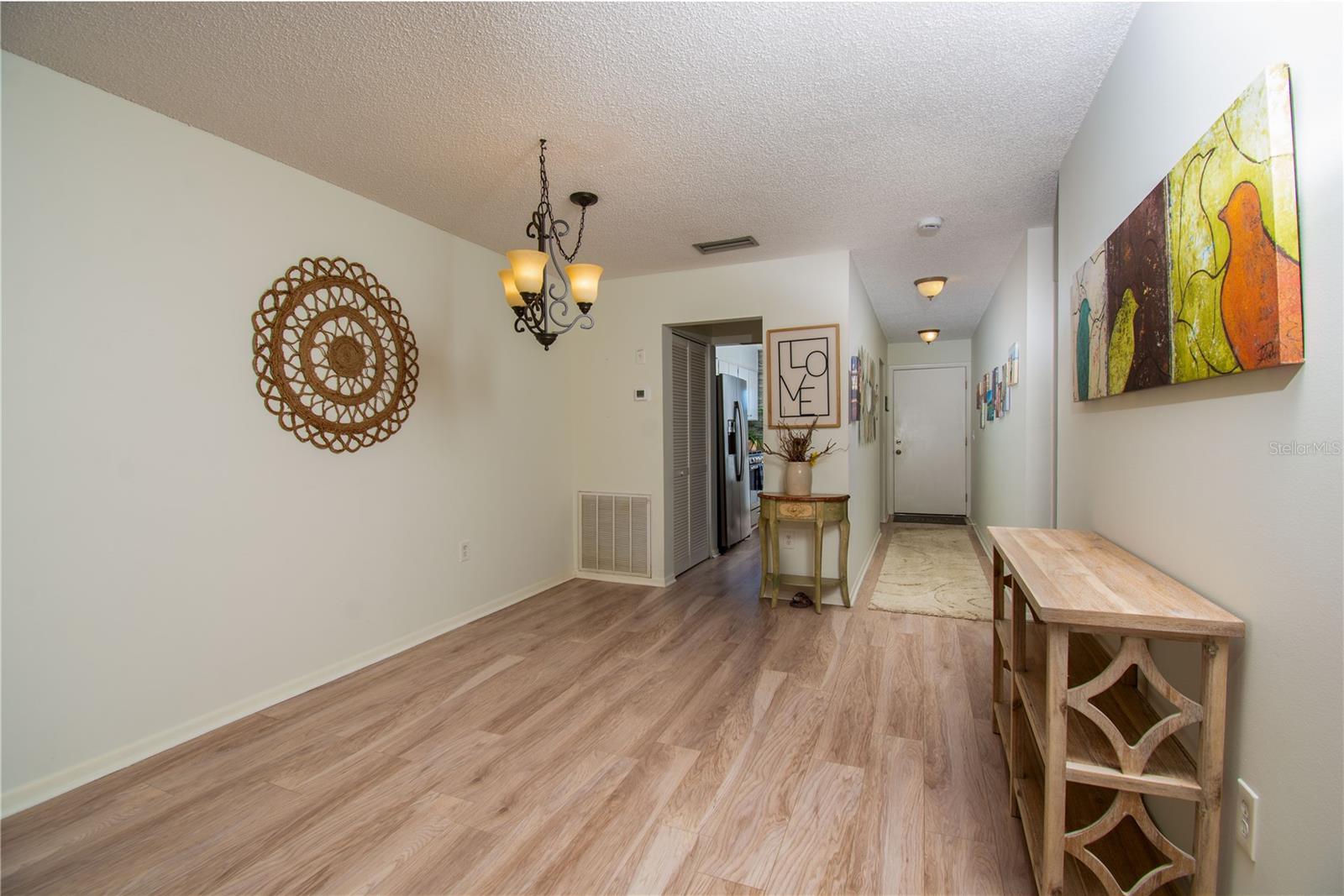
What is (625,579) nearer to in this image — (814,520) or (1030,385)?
(814,520)

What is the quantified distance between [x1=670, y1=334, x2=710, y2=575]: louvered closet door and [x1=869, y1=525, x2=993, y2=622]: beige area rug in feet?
4.84

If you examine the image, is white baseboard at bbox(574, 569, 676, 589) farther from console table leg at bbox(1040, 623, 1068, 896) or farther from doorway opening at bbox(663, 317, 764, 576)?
console table leg at bbox(1040, 623, 1068, 896)

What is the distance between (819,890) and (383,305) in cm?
299

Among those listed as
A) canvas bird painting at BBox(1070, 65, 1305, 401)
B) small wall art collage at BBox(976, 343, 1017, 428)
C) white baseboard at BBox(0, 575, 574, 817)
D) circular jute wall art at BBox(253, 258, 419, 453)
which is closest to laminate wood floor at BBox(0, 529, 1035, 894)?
white baseboard at BBox(0, 575, 574, 817)

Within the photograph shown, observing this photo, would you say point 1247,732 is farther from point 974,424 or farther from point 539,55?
point 974,424

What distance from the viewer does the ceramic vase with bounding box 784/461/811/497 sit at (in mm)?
3691


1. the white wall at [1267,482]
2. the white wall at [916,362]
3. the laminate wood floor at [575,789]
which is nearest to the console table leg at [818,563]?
the laminate wood floor at [575,789]

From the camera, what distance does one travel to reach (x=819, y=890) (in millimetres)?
1396

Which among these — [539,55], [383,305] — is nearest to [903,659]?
[539,55]

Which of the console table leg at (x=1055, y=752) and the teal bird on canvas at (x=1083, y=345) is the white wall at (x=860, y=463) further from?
the console table leg at (x=1055, y=752)

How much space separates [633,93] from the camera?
2.01m

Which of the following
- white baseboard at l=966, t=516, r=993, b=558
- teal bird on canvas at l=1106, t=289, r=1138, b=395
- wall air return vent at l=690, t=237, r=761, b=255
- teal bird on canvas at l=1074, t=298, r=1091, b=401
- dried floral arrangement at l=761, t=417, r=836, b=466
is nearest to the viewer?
teal bird on canvas at l=1106, t=289, r=1138, b=395


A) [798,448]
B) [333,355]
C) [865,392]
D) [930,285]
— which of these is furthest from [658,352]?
[333,355]

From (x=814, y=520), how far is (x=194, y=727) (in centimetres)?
311
